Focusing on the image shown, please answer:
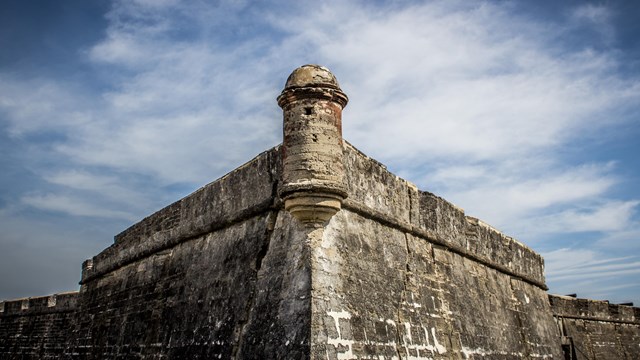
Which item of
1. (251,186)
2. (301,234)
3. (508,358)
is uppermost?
(251,186)

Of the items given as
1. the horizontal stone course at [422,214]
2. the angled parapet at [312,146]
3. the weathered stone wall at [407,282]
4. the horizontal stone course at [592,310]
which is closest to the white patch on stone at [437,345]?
the weathered stone wall at [407,282]

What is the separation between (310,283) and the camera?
5.73 metres

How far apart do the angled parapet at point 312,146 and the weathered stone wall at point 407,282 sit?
373 mm

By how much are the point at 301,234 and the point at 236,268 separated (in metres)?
1.33

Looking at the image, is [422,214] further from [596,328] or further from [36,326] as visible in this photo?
[36,326]

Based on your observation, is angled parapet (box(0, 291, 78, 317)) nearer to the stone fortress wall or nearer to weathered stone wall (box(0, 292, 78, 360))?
weathered stone wall (box(0, 292, 78, 360))

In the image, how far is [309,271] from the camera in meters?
5.83

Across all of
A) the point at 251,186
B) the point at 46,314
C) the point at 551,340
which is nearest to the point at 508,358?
the point at 551,340

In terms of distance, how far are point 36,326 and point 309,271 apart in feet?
42.9

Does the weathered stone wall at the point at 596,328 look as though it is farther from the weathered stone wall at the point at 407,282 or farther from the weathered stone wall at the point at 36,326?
the weathered stone wall at the point at 36,326

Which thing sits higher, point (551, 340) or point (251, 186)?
point (251, 186)

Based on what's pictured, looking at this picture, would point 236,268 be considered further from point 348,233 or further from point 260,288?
point 348,233

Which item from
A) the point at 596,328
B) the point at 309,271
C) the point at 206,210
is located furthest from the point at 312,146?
the point at 596,328

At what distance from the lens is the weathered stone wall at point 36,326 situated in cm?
1497
